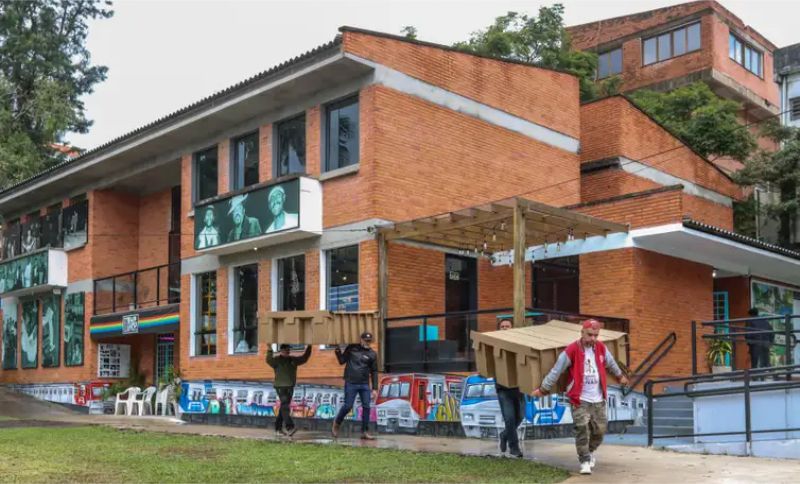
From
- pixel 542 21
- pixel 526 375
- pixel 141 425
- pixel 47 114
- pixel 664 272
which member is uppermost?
pixel 542 21

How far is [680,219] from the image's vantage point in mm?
17266

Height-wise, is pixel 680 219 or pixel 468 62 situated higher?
pixel 468 62

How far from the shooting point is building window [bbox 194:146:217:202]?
21953 millimetres

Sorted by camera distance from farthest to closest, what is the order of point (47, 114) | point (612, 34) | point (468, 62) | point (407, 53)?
point (612, 34), point (47, 114), point (468, 62), point (407, 53)

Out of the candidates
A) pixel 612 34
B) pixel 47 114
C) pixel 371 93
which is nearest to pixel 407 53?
pixel 371 93

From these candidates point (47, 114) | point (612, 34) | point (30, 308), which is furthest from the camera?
point (612, 34)

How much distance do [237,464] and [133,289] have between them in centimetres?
1730

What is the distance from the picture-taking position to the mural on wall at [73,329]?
1071 inches

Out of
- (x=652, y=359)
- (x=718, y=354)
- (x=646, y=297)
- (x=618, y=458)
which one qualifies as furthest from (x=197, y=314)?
(x=618, y=458)

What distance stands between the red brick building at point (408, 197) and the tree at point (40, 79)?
452 inches

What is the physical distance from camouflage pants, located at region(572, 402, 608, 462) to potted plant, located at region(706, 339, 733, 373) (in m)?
9.91

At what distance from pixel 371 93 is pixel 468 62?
3.16 metres

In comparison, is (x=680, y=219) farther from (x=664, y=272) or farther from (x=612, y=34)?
(x=612, y=34)

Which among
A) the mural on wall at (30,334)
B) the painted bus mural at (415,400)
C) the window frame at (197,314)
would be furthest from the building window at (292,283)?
the mural on wall at (30,334)
